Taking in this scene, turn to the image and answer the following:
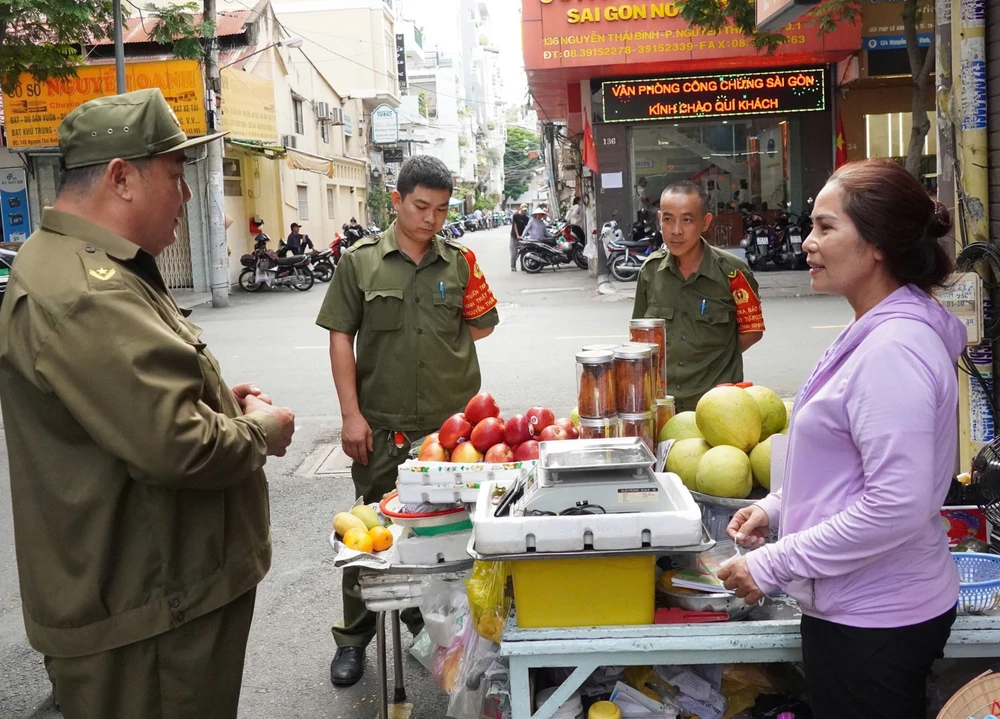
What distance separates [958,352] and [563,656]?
1.12 meters

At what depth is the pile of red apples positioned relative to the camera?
273cm

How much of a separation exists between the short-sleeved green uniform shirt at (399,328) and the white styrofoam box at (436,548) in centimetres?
108

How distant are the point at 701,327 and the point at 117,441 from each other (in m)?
2.87

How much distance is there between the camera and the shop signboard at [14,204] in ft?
65.5

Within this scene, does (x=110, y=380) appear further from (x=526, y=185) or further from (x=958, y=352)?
(x=526, y=185)

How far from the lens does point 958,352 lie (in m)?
1.97

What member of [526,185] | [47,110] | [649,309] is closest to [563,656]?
[649,309]

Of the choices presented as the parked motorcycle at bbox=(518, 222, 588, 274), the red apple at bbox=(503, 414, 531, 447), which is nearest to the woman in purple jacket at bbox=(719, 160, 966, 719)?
the red apple at bbox=(503, 414, 531, 447)

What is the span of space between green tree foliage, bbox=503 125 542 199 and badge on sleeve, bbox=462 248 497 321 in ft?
324

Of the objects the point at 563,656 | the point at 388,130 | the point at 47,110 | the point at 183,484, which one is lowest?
the point at 563,656

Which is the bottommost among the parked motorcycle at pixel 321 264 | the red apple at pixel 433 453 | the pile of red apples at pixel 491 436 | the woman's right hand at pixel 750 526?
the woman's right hand at pixel 750 526

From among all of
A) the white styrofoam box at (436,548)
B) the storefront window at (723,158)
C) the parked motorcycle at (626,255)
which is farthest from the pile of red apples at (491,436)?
the storefront window at (723,158)

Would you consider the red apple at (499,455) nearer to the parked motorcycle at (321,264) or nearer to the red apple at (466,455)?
the red apple at (466,455)

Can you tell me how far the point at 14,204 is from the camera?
20.1m
